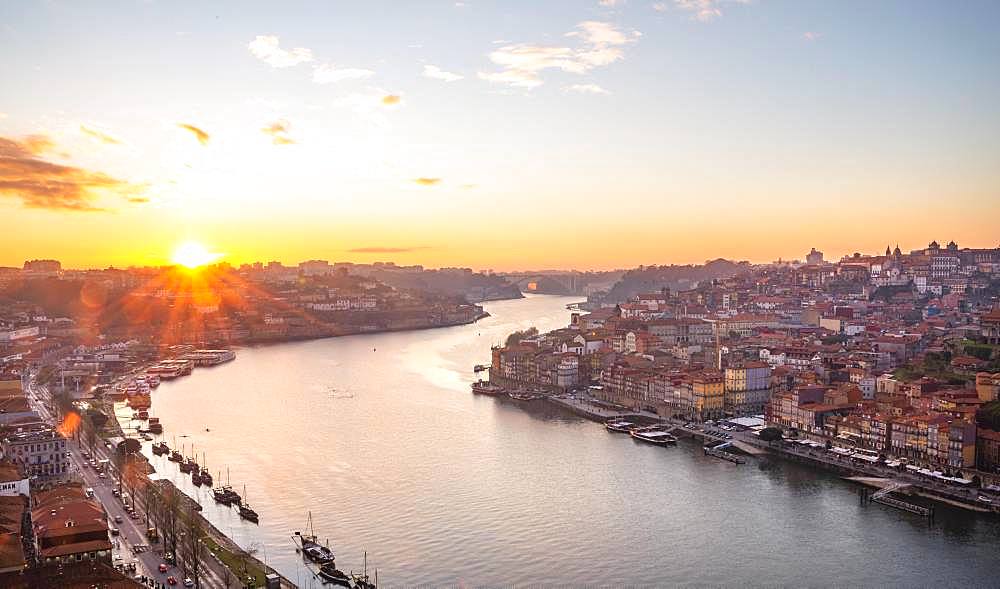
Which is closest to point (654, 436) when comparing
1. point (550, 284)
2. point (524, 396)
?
point (524, 396)

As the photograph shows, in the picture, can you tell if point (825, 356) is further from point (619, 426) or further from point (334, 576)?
point (334, 576)

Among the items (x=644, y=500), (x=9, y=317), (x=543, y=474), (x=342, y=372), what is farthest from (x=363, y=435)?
(x=9, y=317)

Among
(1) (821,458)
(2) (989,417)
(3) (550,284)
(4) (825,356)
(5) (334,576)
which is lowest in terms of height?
(5) (334,576)

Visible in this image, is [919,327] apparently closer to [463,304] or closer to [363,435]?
[363,435]

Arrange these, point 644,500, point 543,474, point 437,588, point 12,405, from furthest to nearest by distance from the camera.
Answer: point 12,405 < point 543,474 < point 644,500 < point 437,588

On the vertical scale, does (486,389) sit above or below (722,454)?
above

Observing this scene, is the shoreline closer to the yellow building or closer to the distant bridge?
the yellow building
